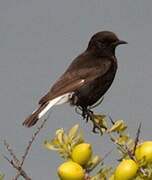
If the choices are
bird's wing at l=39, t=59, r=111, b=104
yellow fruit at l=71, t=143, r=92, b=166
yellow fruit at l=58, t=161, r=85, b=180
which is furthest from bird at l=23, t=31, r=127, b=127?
yellow fruit at l=58, t=161, r=85, b=180

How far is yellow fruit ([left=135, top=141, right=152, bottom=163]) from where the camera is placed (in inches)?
109

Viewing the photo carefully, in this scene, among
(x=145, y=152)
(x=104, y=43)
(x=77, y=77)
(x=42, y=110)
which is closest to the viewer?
(x=145, y=152)

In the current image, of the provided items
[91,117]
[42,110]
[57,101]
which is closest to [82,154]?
[91,117]

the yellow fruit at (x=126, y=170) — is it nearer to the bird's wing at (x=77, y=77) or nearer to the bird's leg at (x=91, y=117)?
the bird's leg at (x=91, y=117)

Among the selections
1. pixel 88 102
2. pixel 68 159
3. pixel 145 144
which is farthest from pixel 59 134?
pixel 88 102

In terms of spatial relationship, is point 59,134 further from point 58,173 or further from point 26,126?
point 26,126

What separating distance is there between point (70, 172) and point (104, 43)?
6.18 m

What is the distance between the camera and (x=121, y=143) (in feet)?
9.70

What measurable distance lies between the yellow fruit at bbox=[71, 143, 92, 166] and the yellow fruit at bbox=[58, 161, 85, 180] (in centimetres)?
8

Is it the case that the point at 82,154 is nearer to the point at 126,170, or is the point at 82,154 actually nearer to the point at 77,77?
the point at 126,170

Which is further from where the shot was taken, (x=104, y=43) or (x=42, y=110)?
(x=104, y=43)

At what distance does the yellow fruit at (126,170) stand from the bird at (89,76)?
154 inches

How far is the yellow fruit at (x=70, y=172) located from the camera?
271cm

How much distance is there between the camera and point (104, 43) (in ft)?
28.9
